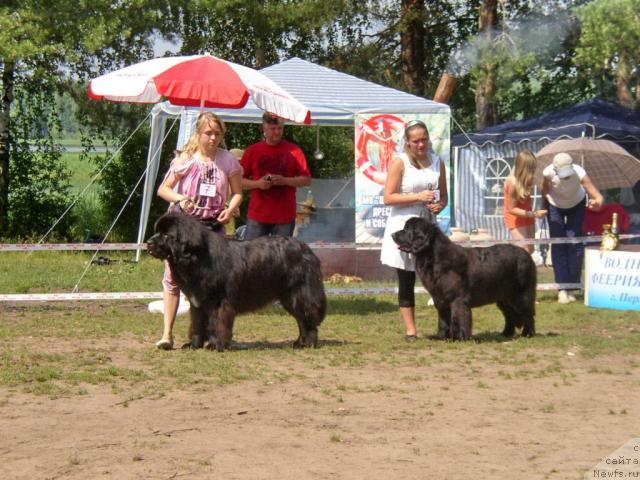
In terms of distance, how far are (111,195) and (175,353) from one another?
12471 millimetres

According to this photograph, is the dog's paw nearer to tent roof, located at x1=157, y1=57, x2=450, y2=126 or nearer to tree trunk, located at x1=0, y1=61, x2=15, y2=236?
tent roof, located at x1=157, y1=57, x2=450, y2=126

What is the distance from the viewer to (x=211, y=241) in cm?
747

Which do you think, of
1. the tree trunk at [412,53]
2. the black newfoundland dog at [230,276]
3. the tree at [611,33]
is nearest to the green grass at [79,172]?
the tree trunk at [412,53]

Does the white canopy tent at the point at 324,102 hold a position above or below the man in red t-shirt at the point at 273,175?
above

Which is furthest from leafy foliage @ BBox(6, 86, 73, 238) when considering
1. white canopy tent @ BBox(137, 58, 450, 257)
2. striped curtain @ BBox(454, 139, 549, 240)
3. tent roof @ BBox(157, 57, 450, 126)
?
striped curtain @ BBox(454, 139, 549, 240)

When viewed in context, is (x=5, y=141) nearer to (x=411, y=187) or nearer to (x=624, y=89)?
(x=411, y=187)

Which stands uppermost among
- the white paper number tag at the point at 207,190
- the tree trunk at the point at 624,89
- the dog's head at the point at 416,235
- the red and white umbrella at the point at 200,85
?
the tree trunk at the point at 624,89

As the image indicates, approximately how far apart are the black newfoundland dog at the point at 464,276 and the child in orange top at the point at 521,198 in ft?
7.58

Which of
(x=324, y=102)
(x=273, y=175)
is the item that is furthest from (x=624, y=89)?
(x=273, y=175)

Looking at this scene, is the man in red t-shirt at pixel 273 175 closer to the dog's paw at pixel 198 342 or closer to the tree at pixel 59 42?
the dog's paw at pixel 198 342

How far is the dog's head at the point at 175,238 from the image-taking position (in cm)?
732

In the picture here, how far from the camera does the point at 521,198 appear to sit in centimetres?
1107

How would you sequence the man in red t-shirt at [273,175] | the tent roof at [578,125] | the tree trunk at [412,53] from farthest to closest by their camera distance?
the tree trunk at [412,53] < the tent roof at [578,125] < the man in red t-shirt at [273,175]

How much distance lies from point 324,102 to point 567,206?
3.67 m
